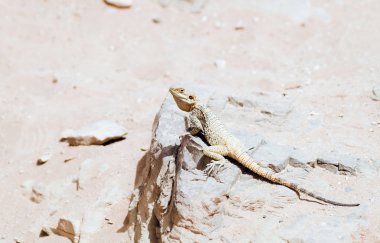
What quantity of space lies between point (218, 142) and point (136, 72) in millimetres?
4881

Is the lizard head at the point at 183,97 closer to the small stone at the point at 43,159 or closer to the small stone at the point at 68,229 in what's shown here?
the small stone at the point at 68,229

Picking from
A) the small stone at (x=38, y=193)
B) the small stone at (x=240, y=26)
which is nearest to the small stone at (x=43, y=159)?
the small stone at (x=38, y=193)

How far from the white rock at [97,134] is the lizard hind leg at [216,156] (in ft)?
8.52

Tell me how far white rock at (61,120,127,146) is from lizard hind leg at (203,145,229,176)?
2597mm

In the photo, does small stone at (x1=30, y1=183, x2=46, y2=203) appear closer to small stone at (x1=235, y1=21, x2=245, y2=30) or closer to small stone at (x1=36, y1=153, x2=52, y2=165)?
small stone at (x1=36, y1=153, x2=52, y2=165)

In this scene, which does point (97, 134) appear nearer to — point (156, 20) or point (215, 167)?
point (215, 167)

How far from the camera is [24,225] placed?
672 centimetres

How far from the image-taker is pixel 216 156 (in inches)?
199

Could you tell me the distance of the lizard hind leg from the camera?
502 centimetres

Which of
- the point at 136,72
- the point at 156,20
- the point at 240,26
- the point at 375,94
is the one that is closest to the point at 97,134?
the point at 136,72

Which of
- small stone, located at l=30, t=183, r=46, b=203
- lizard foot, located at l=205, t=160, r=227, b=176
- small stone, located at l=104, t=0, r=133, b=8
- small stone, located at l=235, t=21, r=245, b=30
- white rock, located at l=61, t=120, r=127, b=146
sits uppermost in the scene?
lizard foot, located at l=205, t=160, r=227, b=176

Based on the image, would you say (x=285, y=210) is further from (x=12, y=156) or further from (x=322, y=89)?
(x=12, y=156)

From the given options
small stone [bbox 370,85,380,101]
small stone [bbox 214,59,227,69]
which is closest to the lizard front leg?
small stone [bbox 370,85,380,101]

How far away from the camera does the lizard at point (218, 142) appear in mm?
4945
